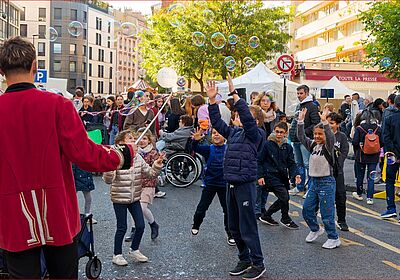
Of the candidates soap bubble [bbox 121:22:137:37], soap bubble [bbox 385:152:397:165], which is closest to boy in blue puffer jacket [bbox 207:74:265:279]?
soap bubble [bbox 385:152:397:165]

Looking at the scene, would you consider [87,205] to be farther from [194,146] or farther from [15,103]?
[15,103]

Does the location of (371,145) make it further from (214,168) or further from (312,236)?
(214,168)

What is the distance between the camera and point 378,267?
20.5ft

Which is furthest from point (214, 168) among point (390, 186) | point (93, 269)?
point (390, 186)

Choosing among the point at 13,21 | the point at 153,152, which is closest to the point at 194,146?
the point at 153,152

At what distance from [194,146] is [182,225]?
5.67 ft

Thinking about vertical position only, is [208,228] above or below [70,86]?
below

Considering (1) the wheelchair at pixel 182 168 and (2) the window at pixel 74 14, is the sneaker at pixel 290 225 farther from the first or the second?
(2) the window at pixel 74 14

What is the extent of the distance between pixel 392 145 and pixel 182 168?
4.54 meters

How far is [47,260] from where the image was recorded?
3.33 meters

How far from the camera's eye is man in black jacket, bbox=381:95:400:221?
8.90 meters

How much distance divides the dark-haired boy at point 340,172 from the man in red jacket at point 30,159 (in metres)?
5.20

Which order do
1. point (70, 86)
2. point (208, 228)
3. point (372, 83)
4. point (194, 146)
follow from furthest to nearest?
point (70, 86)
point (372, 83)
point (208, 228)
point (194, 146)

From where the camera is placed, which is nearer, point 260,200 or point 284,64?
point 260,200
